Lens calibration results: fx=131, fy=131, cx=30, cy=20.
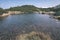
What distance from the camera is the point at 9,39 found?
79.9 feet

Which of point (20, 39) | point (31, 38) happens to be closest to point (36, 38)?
point (31, 38)

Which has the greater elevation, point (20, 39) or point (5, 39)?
point (20, 39)

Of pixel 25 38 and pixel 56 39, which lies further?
pixel 56 39

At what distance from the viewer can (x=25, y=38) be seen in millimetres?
20688

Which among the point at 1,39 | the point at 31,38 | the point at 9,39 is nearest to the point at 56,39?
the point at 31,38

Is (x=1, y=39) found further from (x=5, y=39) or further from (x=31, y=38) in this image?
(x=31, y=38)

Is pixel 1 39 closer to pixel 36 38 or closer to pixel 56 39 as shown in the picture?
pixel 36 38

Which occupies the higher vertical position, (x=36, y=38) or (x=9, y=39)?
(x=36, y=38)

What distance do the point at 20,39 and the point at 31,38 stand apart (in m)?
1.76

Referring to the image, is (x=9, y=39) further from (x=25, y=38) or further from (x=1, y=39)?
(x=25, y=38)

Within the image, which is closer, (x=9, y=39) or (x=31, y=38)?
(x=31, y=38)

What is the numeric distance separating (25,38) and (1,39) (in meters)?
6.02

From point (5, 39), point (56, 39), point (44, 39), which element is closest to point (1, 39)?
point (5, 39)

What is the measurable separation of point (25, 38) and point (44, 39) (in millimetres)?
3032
